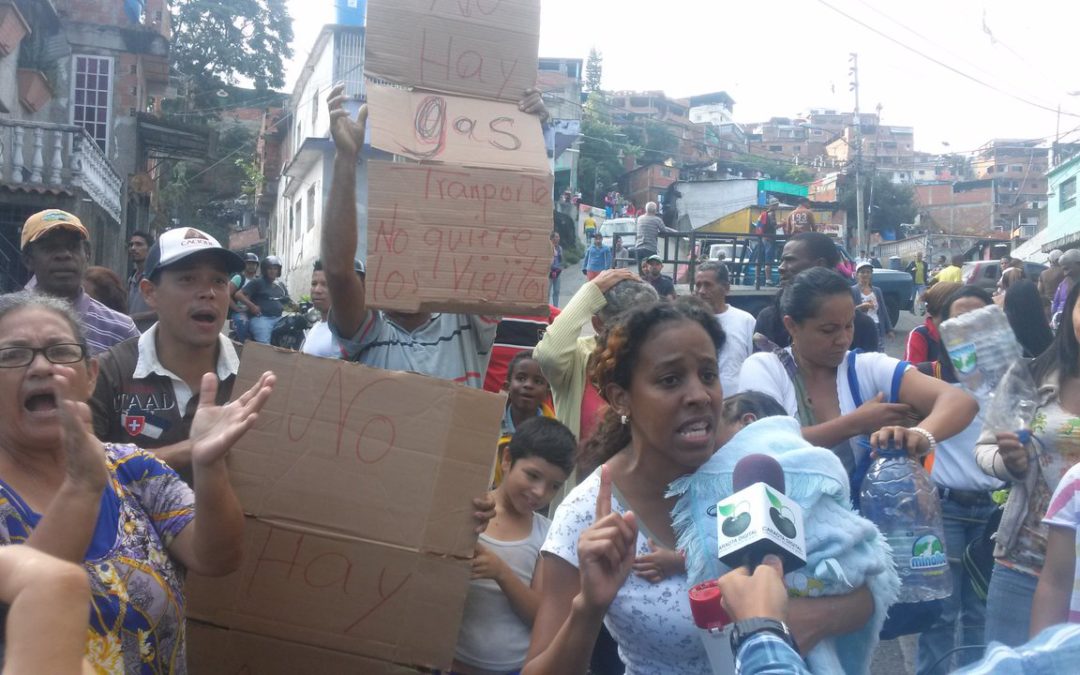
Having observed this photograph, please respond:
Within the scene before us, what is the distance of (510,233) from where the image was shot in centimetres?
335

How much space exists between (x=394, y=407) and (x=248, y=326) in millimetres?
9559

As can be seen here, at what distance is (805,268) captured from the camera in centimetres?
547

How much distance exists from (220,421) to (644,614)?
1130mm

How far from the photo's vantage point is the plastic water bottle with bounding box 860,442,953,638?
2.74 meters

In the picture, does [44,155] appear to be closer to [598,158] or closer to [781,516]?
[781,516]

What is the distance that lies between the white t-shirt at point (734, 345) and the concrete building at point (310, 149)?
1628 cm

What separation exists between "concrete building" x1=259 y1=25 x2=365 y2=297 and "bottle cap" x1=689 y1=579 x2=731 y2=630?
20.4m

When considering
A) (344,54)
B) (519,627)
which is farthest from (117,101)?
(519,627)

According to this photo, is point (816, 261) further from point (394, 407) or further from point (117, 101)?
point (117, 101)

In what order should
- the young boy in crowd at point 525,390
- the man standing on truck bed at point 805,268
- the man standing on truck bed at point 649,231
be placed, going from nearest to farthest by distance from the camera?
the young boy in crowd at point 525,390
the man standing on truck bed at point 805,268
the man standing on truck bed at point 649,231

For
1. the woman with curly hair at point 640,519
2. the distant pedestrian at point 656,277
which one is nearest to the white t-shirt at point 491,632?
the woman with curly hair at point 640,519

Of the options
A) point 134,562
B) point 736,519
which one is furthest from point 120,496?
point 736,519

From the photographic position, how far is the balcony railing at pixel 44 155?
16.0 metres

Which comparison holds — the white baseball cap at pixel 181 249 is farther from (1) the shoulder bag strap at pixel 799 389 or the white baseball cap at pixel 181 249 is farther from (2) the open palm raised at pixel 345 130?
(1) the shoulder bag strap at pixel 799 389
